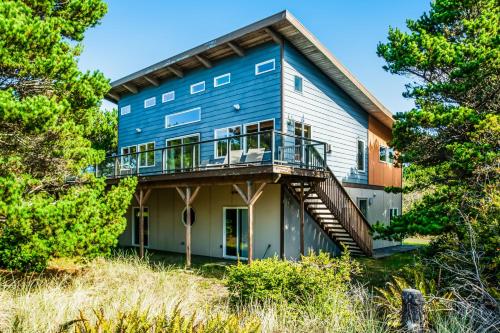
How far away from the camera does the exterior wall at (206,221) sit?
13219mm

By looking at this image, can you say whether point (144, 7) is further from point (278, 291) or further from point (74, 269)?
point (278, 291)

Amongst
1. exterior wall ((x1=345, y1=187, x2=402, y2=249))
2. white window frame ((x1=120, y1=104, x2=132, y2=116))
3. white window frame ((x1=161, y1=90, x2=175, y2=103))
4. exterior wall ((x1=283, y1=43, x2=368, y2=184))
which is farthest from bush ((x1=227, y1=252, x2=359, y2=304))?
white window frame ((x1=120, y1=104, x2=132, y2=116))

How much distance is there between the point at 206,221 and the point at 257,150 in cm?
483

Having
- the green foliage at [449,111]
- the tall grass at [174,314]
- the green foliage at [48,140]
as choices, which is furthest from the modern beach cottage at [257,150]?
the tall grass at [174,314]

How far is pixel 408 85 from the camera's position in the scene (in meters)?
12.6

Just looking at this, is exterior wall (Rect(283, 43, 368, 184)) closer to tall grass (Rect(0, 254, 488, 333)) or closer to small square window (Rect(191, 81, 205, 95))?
small square window (Rect(191, 81, 205, 95))

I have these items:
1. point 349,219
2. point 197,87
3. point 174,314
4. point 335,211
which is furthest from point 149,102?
point 174,314

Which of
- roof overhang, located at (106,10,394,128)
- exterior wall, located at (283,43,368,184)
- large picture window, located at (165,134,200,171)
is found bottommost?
large picture window, located at (165,134,200,171)

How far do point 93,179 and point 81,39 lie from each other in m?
3.53

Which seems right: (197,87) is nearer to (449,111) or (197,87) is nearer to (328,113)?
(328,113)

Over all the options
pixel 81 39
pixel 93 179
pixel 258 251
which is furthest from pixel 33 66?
pixel 258 251

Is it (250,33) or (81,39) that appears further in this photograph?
(250,33)

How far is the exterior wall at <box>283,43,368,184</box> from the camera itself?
521 inches

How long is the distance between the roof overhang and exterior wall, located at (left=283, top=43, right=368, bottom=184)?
352 millimetres
